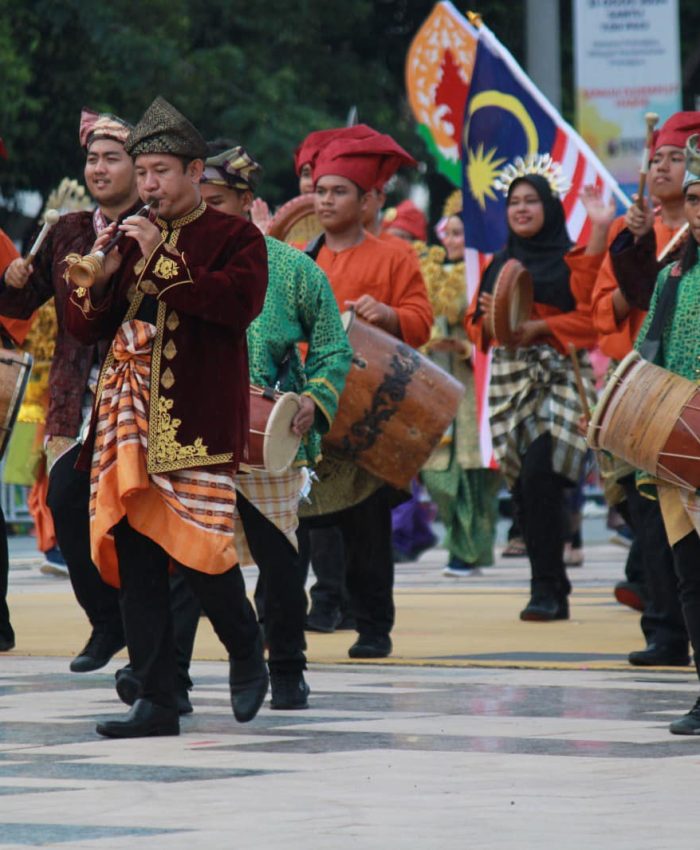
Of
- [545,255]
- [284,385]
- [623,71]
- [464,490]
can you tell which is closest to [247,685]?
[284,385]

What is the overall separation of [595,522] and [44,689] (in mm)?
14969

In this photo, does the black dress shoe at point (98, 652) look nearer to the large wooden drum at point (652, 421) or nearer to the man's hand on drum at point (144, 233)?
the large wooden drum at point (652, 421)

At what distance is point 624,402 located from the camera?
7703mm

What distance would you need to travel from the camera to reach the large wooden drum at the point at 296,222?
1209 cm

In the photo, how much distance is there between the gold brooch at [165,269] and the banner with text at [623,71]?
12445 millimetres

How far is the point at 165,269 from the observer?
6.95m

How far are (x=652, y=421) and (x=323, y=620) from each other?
3.77m

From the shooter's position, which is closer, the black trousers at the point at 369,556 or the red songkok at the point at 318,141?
the black trousers at the point at 369,556

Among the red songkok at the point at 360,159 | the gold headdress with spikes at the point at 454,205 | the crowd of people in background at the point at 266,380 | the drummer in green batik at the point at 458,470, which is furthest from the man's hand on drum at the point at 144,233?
the gold headdress with spikes at the point at 454,205

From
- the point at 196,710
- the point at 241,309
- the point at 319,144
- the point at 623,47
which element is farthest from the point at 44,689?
the point at 623,47

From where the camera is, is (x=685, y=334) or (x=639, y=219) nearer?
(x=685, y=334)

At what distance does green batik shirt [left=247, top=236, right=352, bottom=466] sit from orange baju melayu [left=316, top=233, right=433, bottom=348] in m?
1.57

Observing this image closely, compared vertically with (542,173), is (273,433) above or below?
below

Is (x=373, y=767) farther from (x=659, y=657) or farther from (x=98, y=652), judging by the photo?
(x=659, y=657)
